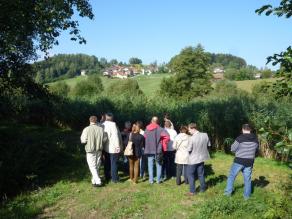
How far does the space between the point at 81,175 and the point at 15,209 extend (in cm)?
363

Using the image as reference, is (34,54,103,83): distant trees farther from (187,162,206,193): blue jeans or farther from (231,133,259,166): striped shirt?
(231,133,259,166): striped shirt

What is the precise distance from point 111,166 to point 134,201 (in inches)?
81.3

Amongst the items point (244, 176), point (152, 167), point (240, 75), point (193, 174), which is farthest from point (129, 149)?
point (240, 75)

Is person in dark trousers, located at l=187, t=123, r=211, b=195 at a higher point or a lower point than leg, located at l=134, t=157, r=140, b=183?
higher

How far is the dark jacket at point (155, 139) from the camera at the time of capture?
12336 millimetres

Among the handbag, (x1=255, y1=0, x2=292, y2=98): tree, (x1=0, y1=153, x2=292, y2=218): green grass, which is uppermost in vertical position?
(x1=255, y1=0, x2=292, y2=98): tree

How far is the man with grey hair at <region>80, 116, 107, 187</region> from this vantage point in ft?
39.0

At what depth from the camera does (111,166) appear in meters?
12.5

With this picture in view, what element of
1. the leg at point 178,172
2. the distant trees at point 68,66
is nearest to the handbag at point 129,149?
the leg at point 178,172

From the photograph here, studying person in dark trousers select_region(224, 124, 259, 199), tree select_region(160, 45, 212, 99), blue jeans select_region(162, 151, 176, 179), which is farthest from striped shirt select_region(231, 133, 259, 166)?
tree select_region(160, 45, 212, 99)

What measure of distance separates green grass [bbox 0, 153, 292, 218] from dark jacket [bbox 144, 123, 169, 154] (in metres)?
1.14

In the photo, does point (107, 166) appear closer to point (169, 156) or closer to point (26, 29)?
point (169, 156)

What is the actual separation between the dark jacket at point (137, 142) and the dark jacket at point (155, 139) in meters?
0.17

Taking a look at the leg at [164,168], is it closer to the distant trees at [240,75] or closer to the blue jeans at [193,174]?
the blue jeans at [193,174]
